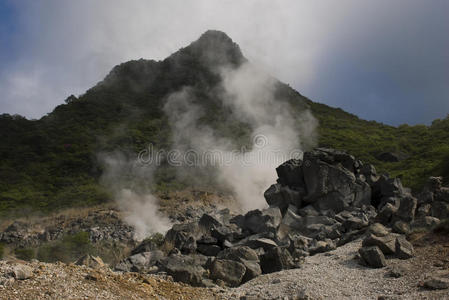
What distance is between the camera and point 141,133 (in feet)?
167

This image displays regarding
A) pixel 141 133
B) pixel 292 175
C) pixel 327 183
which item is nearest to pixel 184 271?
pixel 327 183

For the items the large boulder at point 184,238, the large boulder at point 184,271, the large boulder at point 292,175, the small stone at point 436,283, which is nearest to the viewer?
the small stone at point 436,283

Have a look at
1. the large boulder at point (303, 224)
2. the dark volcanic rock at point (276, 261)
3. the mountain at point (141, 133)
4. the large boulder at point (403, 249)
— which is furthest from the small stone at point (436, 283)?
the mountain at point (141, 133)

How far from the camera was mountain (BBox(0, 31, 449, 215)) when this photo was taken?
35844mm

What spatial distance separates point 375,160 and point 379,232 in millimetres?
27746

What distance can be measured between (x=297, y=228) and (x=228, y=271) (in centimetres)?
732

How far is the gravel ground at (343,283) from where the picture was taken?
8055 millimetres

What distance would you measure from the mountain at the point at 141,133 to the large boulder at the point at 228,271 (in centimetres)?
1823

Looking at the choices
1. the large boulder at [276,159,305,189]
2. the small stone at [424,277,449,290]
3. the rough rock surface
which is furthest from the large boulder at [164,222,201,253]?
the large boulder at [276,159,305,189]

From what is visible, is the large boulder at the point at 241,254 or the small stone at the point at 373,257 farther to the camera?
the large boulder at the point at 241,254

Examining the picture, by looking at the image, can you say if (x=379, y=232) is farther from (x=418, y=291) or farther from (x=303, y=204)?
(x=303, y=204)

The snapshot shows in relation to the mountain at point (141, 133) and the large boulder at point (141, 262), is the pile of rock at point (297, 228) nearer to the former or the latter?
the large boulder at point (141, 262)

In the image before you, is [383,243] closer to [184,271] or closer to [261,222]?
[184,271]

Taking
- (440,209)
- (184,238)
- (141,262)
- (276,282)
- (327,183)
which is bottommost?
(276,282)
